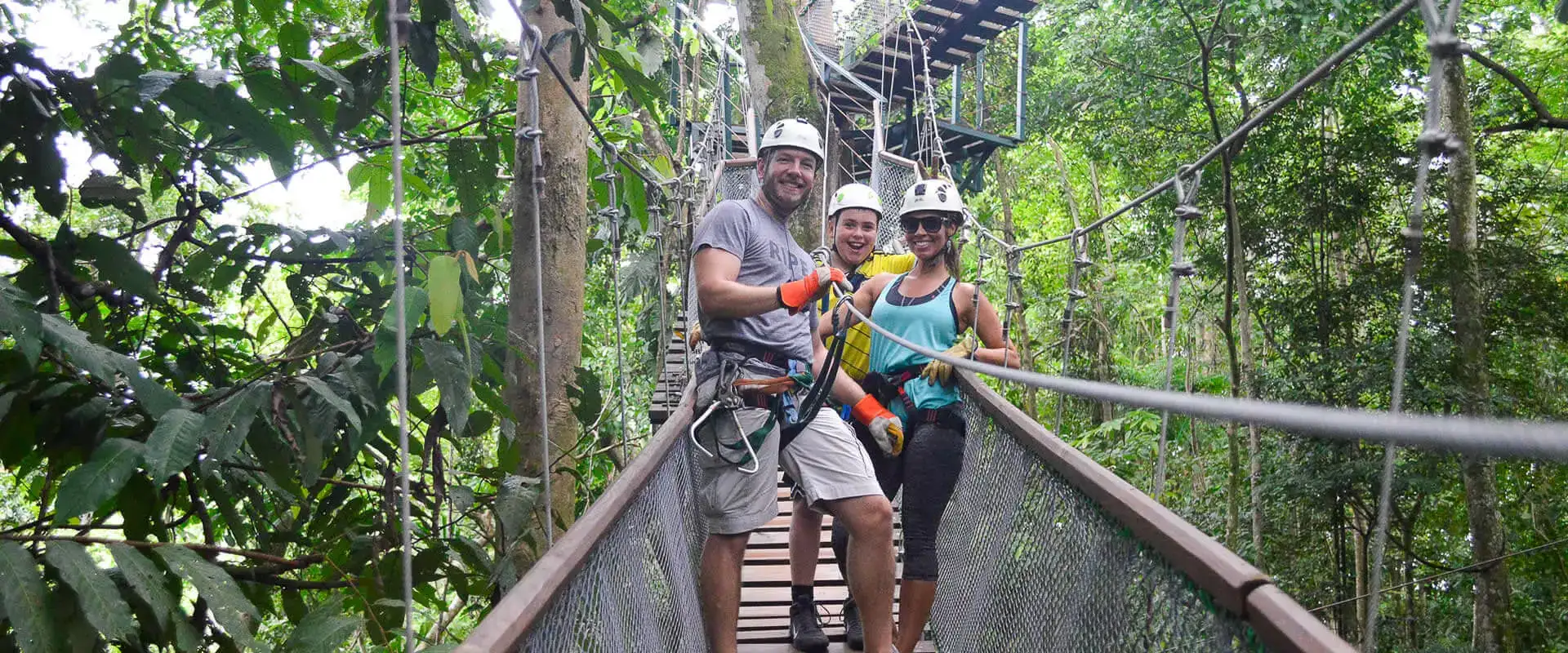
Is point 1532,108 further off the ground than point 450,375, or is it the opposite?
point 1532,108

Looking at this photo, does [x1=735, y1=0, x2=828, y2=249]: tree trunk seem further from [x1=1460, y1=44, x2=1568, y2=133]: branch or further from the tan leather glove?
[x1=1460, y1=44, x2=1568, y2=133]: branch

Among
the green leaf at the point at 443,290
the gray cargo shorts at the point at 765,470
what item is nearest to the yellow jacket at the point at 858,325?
the gray cargo shorts at the point at 765,470

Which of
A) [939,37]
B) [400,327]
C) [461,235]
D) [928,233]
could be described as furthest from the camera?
[939,37]

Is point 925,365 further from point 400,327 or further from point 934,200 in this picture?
point 400,327

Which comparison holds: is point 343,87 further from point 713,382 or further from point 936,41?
point 936,41

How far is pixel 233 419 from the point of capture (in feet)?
4.37

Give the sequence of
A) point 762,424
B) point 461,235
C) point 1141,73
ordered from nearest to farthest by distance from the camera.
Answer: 1. point 461,235
2. point 762,424
3. point 1141,73

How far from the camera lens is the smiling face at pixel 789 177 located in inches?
90.0

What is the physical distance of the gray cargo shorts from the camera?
2172mm

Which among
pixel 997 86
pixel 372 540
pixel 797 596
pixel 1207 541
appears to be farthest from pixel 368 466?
pixel 997 86

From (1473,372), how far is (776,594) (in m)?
A: 4.40

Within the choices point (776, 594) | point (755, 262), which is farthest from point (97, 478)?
point (776, 594)

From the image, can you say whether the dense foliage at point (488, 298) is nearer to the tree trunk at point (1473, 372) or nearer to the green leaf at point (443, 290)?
the green leaf at point (443, 290)

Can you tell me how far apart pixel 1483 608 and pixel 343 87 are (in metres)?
6.53
